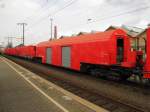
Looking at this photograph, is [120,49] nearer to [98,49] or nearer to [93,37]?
[98,49]

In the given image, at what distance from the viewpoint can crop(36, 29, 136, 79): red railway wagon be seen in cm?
1662

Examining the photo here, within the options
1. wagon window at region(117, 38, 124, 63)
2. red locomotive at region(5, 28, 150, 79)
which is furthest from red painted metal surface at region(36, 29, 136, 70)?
wagon window at region(117, 38, 124, 63)

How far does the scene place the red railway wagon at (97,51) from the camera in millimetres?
16623

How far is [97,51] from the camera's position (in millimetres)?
18062

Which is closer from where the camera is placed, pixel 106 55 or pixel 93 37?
pixel 106 55

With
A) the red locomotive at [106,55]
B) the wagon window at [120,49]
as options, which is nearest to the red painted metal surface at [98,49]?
the red locomotive at [106,55]

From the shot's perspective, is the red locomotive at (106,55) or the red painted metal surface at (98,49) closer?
the red locomotive at (106,55)

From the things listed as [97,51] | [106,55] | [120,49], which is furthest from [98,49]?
[120,49]

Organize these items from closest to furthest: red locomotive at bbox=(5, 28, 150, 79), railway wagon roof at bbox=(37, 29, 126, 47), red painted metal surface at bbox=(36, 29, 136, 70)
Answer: red locomotive at bbox=(5, 28, 150, 79) < red painted metal surface at bbox=(36, 29, 136, 70) < railway wagon roof at bbox=(37, 29, 126, 47)

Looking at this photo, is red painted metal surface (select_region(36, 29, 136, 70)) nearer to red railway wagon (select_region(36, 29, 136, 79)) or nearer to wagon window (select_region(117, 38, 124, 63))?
red railway wagon (select_region(36, 29, 136, 79))

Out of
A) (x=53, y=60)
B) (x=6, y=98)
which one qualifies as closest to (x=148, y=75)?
(x=6, y=98)

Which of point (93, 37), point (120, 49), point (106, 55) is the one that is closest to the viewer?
point (106, 55)

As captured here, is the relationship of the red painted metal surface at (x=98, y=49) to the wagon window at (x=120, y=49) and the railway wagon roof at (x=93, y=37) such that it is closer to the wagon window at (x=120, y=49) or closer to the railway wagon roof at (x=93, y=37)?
the railway wagon roof at (x=93, y=37)

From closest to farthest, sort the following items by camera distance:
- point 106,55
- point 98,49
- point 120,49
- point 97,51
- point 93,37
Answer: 1. point 106,55
2. point 120,49
3. point 98,49
4. point 97,51
5. point 93,37
